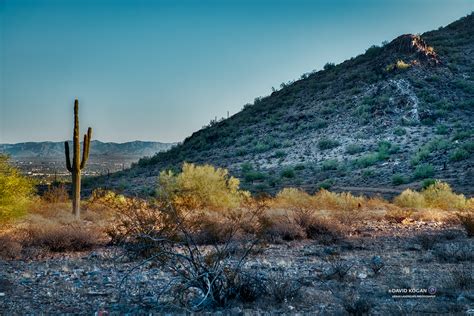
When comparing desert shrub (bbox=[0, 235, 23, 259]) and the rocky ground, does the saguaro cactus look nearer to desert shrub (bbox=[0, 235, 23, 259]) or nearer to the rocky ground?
the rocky ground

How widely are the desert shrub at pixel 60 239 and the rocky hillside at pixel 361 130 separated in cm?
1725

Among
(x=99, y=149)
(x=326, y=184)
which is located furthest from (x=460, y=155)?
(x=99, y=149)

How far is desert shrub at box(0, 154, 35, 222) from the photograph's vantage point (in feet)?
40.8

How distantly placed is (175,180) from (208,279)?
15.6 metres

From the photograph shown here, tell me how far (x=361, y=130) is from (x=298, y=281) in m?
32.0

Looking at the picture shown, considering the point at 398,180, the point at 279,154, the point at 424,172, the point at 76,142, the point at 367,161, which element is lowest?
the point at 398,180

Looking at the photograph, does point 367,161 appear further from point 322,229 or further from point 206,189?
point 322,229

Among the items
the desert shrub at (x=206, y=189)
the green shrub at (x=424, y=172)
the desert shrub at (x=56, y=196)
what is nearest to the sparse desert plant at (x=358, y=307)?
the desert shrub at (x=206, y=189)

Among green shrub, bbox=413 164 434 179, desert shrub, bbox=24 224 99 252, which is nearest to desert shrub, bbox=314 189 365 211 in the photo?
green shrub, bbox=413 164 434 179

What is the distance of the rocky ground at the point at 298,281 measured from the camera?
622cm

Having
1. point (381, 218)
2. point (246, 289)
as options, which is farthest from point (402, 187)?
point (246, 289)

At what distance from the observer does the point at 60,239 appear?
35.6 feet

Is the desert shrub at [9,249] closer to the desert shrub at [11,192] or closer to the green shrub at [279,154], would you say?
the desert shrub at [11,192]

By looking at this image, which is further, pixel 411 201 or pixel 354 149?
pixel 354 149
